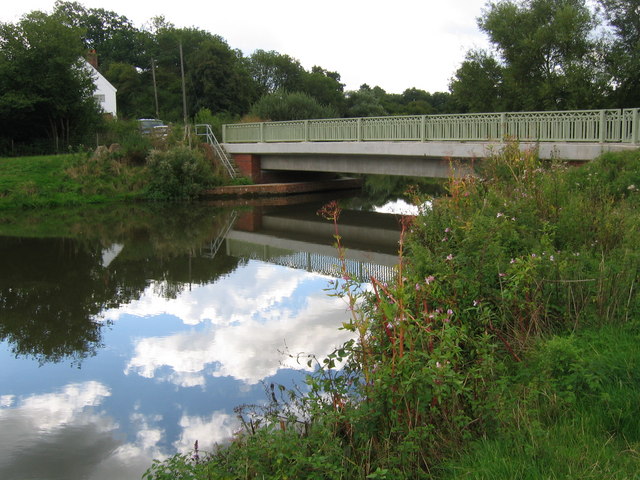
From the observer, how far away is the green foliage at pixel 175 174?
26.0 m

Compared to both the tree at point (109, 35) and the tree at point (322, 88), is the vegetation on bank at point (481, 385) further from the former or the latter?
the tree at point (109, 35)

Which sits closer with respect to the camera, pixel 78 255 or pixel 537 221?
pixel 537 221

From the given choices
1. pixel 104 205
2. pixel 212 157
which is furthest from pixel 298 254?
pixel 212 157

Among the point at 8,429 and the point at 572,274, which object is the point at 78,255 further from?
the point at 572,274

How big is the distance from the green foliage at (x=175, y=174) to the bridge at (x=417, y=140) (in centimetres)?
289

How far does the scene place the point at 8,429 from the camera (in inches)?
220

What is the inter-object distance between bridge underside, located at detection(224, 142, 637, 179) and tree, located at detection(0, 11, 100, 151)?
7971 mm

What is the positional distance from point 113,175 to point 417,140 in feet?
44.1

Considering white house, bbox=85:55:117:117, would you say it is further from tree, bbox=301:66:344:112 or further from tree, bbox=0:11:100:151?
tree, bbox=301:66:344:112

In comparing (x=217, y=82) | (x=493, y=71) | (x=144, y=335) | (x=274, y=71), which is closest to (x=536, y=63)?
(x=493, y=71)

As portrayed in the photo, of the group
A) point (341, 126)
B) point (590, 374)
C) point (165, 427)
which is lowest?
point (165, 427)

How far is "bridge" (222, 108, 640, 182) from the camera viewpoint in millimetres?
15148

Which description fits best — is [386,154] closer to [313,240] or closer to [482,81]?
[313,240]

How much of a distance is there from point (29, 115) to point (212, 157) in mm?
8840
